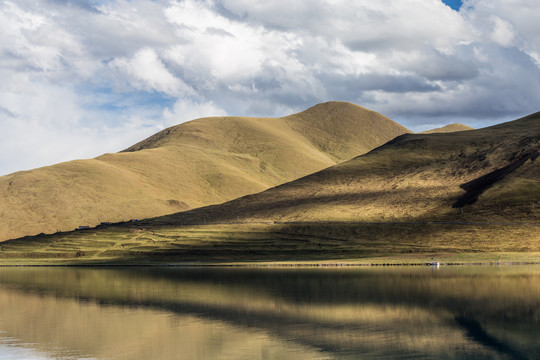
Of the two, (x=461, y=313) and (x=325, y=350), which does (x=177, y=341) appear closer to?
(x=325, y=350)

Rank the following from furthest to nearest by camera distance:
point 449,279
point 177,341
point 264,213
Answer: point 264,213 < point 449,279 < point 177,341

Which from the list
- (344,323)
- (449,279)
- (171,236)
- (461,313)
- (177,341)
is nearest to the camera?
(177,341)

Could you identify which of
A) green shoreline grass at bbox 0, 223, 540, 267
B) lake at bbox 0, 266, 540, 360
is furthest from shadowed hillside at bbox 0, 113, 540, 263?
lake at bbox 0, 266, 540, 360

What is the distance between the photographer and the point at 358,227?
6004 inches

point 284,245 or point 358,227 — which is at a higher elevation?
point 358,227

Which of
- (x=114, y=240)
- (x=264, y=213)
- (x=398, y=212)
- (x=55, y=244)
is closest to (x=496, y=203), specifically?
(x=398, y=212)

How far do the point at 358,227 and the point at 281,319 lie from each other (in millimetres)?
105057

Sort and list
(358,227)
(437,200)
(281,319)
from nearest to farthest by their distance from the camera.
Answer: (281,319)
(358,227)
(437,200)

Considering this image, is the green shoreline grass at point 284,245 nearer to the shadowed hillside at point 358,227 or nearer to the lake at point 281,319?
the shadowed hillside at point 358,227

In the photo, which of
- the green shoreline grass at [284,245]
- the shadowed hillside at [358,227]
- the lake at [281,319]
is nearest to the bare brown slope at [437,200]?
the shadowed hillside at [358,227]

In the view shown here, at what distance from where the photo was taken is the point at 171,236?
157250 mm

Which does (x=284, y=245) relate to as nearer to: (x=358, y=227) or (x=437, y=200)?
(x=358, y=227)

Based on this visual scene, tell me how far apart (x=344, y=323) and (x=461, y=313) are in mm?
10263

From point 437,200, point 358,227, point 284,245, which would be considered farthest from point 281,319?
point 437,200
